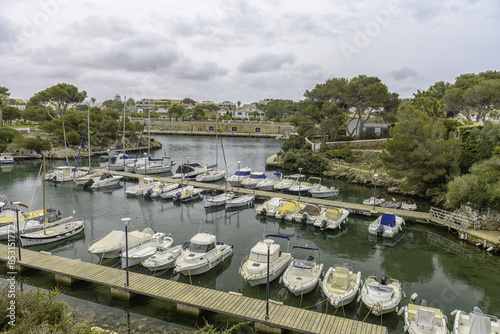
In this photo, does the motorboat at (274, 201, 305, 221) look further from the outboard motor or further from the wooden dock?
the outboard motor

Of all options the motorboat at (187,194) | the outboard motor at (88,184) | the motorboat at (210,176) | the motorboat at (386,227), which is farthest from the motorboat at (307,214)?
the outboard motor at (88,184)

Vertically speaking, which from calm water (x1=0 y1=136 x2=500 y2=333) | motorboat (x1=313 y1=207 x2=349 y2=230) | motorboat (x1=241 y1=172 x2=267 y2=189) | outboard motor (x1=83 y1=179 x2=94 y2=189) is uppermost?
motorboat (x1=241 y1=172 x2=267 y2=189)

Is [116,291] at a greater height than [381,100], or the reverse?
[381,100]

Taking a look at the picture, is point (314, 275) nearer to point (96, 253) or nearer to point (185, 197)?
point (96, 253)

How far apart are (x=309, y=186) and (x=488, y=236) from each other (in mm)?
19134

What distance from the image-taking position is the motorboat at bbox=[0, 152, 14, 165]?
2246 inches

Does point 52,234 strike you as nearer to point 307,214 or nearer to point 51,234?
point 51,234

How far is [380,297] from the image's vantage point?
16016mm

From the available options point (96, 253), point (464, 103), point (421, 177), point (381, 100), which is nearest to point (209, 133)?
point (381, 100)

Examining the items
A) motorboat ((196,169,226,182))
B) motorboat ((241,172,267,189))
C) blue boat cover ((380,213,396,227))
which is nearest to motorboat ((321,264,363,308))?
blue boat cover ((380,213,396,227))

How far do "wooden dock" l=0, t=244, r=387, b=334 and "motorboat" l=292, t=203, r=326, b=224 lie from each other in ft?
46.9

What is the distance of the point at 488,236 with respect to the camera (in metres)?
24.6

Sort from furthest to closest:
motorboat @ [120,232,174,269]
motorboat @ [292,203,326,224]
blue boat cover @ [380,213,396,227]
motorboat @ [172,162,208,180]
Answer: motorboat @ [172,162,208,180], motorboat @ [292,203,326,224], blue boat cover @ [380,213,396,227], motorboat @ [120,232,174,269]

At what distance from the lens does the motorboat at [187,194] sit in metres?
35.9
